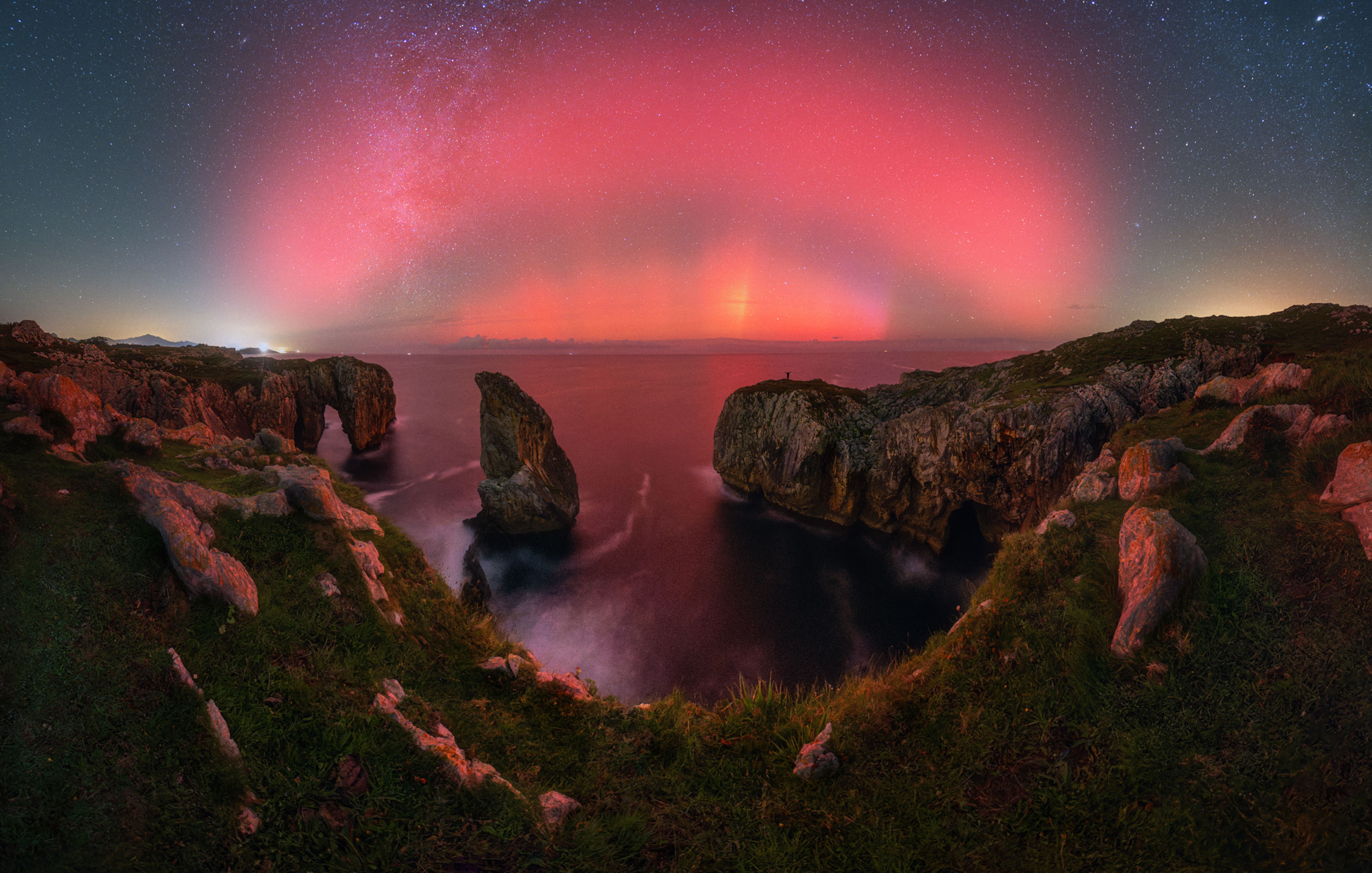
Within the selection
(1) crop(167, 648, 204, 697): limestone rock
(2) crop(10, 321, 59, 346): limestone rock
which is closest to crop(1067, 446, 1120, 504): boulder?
(1) crop(167, 648, 204, 697): limestone rock

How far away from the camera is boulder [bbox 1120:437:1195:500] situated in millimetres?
9734

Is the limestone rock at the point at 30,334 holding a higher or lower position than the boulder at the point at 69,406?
higher

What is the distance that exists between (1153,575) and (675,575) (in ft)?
77.9

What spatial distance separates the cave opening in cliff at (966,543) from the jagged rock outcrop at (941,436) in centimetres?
84

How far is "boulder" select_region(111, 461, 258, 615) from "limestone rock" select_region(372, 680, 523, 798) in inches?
107

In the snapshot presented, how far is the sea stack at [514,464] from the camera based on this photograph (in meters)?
30.9

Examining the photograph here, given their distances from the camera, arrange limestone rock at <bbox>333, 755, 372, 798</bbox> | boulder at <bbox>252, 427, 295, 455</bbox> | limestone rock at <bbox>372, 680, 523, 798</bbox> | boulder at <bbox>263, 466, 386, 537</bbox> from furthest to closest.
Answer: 1. boulder at <bbox>252, 427, 295, 455</bbox>
2. boulder at <bbox>263, 466, 386, 537</bbox>
3. limestone rock at <bbox>372, 680, 523, 798</bbox>
4. limestone rock at <bbox>333, 755, 372, 798</bbox>

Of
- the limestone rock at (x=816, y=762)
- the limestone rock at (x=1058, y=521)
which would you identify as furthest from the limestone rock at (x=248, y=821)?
the limestone rock at (x=1058, y=521)

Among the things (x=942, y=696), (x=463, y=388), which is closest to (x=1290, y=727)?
(x=942, y=696)

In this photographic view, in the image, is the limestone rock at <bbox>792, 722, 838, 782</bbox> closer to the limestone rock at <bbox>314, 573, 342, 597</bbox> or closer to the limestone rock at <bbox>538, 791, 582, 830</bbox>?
the limestone rock at <bbox>538, 791, 582, 830</bbox>

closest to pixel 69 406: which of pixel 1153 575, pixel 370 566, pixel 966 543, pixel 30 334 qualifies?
pixel 370 566

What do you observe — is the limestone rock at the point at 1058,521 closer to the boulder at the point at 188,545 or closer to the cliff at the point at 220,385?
the boulder at the point at 188,545

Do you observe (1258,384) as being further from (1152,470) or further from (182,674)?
(182,674)

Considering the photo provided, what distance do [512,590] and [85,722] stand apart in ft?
76.4
